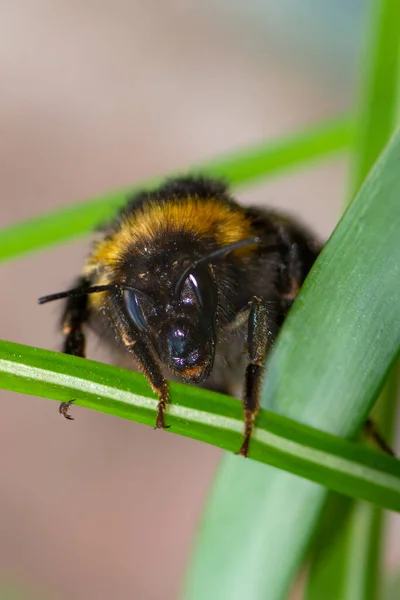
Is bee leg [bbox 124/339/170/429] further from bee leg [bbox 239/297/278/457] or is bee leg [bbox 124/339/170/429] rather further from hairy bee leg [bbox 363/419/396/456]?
hairy bee leg [bbox 363/419/396/456]

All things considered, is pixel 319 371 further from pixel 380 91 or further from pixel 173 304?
pixel 380 91

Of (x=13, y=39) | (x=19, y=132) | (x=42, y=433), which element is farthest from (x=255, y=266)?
(x=13, y=39)

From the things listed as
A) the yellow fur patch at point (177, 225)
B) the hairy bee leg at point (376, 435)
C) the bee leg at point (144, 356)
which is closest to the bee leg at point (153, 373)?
the bee leg at point (144, 356)

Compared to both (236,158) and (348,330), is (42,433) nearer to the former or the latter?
(236,158)

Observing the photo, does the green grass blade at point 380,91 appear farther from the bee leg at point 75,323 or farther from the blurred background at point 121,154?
the blurred background at point 121,154

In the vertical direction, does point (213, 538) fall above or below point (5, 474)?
above

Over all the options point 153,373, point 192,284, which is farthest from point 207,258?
point 153,373
